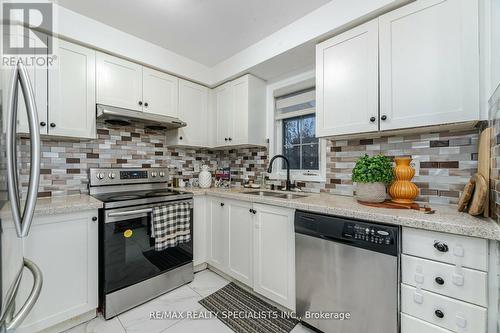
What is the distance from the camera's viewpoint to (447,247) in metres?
1.00

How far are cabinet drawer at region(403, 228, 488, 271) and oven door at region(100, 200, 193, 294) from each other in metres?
1.85

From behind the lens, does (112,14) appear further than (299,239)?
Yes

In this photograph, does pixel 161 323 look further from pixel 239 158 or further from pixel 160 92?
pixel 160 92

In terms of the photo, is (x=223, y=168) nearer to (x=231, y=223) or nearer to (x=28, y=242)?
(x=231, y=223)

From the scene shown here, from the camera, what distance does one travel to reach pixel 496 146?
3.27 feet

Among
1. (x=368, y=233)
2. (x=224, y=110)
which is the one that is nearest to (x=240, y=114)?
(x=224, y=110)

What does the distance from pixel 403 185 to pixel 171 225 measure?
1.88 metres

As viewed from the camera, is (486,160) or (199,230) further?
(199,230)

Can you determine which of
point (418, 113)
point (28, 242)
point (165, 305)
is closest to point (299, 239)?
point (418, 113)

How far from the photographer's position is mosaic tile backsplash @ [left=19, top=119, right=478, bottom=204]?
144cm

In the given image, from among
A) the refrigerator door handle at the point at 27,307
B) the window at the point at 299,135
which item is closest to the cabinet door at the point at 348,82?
the window at the point at 299,135

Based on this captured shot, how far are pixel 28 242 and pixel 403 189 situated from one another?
2468 mm

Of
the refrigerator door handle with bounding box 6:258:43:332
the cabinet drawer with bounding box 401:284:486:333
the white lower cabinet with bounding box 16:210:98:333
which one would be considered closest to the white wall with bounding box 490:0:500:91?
the cabinet drawer with bounding box 401:284:486:333

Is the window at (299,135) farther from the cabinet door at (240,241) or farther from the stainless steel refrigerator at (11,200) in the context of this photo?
the stainless steel refrigerator at (11,200)
